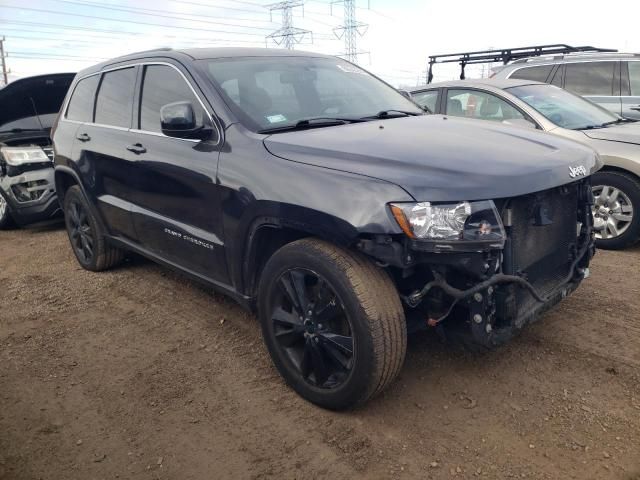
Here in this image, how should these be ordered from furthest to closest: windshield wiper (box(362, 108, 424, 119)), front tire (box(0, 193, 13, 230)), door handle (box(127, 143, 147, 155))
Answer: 1. front tire (box(0, 193, 13, 230))
2. door handle (box(127, 143, 147, 155))
3. windshield wiper (box(362, 108, 424, 119))

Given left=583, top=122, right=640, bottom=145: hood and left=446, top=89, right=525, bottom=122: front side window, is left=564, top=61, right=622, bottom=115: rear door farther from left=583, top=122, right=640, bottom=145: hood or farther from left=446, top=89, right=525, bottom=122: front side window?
left=583, top=122, right=640, bottom=145: hood

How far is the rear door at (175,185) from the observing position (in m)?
3.23

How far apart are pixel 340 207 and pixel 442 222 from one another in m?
0.46

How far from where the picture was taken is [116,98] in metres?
4.30

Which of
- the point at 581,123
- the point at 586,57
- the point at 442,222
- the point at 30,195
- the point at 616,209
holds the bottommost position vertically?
the point at 616,209

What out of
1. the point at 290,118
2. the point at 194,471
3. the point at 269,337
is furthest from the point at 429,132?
the point at 194,471

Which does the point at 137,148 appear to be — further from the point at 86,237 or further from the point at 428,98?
the point at 428,98

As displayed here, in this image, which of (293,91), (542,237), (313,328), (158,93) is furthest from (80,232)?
(542,237)

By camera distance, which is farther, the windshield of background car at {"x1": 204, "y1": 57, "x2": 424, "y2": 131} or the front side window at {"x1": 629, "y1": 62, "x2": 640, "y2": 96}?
the front side window at {"x1": 629, "y1": 62, "x2": 640, "y2": 96}

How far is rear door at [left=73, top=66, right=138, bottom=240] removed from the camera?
13.4ft

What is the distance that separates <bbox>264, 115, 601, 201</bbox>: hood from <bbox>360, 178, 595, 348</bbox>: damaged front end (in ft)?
0.29

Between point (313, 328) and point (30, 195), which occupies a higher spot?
point (30, 195)

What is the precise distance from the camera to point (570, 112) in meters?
5.84

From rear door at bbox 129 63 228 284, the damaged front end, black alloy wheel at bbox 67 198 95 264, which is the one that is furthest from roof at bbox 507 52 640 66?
black alloy wheel at bbox 67 198 95 264
